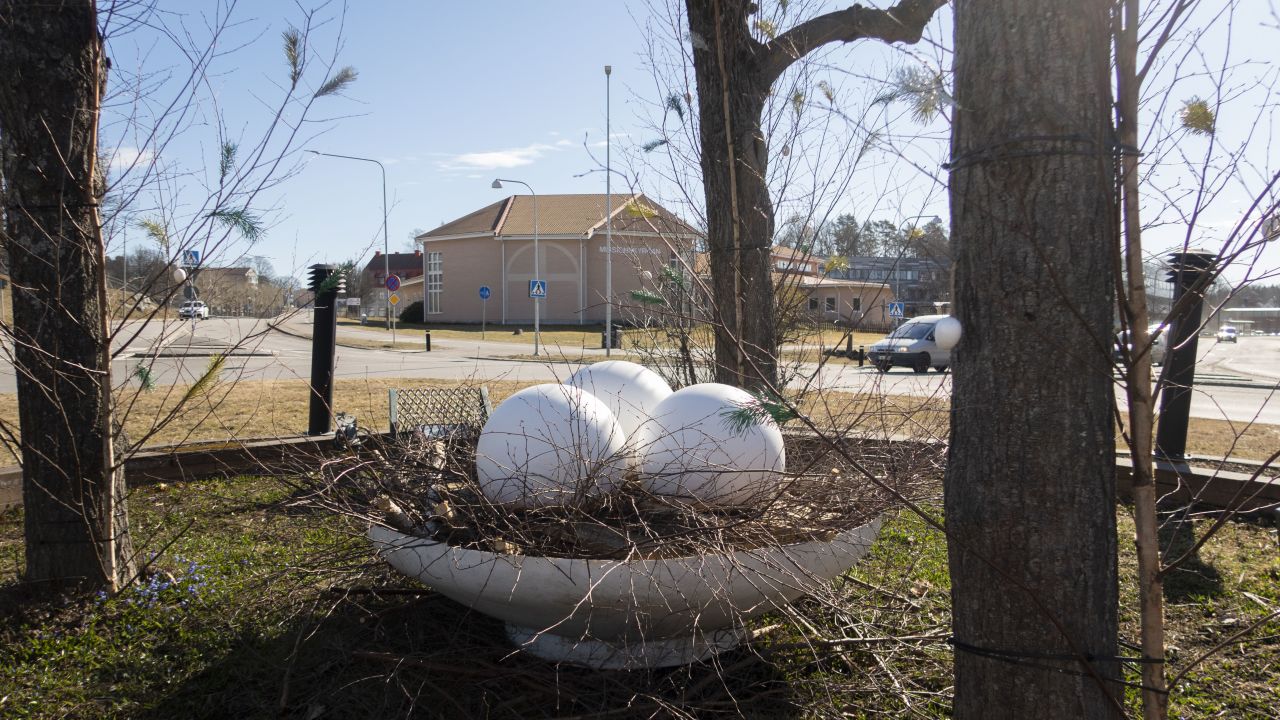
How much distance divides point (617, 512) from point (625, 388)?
0.77 meters

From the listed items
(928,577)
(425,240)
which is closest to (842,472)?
(928,577)

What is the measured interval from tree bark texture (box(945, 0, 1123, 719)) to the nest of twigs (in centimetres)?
73

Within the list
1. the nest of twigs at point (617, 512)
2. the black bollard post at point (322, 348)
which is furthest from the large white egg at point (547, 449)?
the black bollard post at point (322, 348)

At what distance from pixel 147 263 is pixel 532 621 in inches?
114

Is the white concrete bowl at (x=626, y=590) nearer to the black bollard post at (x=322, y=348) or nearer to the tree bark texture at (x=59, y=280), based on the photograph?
the tree bark texture at (x=59, y=280)

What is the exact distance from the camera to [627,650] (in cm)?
321

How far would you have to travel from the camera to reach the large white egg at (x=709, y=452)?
3.40 meters

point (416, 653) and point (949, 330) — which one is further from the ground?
point (949, 330)

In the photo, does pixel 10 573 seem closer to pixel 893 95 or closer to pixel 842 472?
pixel 842 472

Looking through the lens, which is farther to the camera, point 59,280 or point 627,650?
point 59,280

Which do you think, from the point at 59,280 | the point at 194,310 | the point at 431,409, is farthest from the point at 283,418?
the point at 59,280

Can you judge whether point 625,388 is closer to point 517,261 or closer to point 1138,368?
point 1138,368

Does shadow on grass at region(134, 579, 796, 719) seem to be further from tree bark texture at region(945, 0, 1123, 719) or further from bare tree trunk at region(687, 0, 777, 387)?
bare tree trunk at region(687, 0, 777, 387)

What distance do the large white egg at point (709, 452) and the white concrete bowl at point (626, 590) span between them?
351 mm
